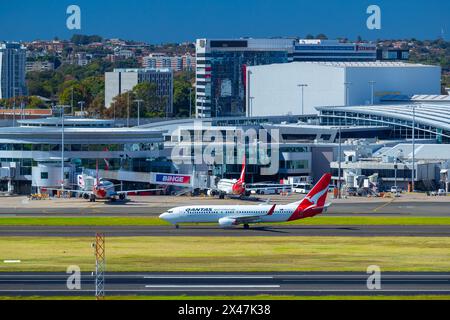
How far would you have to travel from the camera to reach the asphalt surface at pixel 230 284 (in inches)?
2351

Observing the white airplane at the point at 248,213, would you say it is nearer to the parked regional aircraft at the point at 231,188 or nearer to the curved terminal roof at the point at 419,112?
the parked regional aircraft at the point at 231,188

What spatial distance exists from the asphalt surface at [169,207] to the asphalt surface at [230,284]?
1654 inches

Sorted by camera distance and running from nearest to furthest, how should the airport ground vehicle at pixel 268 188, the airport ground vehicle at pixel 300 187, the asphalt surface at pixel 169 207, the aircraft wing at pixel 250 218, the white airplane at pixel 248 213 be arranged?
the aircraft wing at pixel 250 218 → the white airplane at pixel 248 213 → the asphalt surface at pixel 169 207 → the airport ground vehicle at pixel 268 188 → the airport ground vehicle at pixel 300 187

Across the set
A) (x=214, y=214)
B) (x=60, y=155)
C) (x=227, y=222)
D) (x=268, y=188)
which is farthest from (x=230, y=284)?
(x=60, y=155)

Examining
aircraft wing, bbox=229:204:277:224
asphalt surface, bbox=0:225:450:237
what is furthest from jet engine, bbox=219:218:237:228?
asphalt surface, bbox=0:225:450:237

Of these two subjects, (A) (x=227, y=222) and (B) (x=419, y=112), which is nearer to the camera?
(A) (x=227, y=222)

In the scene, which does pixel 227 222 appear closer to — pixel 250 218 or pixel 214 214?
pixel 214 214

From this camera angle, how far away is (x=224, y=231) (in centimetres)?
9231

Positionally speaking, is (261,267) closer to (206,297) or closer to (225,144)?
(206,297)

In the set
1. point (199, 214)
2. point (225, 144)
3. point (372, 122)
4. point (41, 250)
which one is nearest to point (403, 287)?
point (41, 250)

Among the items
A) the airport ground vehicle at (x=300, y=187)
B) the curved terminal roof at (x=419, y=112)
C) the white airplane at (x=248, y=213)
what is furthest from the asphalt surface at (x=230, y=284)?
the curved terminal roof at (x=419, y=112)

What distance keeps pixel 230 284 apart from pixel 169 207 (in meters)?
54.9

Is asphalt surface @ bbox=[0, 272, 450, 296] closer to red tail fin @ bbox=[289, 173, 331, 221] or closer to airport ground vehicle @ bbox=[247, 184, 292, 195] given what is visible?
red tail fin @ bbox=[289, 173, 331, 221]

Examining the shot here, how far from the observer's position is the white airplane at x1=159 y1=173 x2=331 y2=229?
9400 cm
